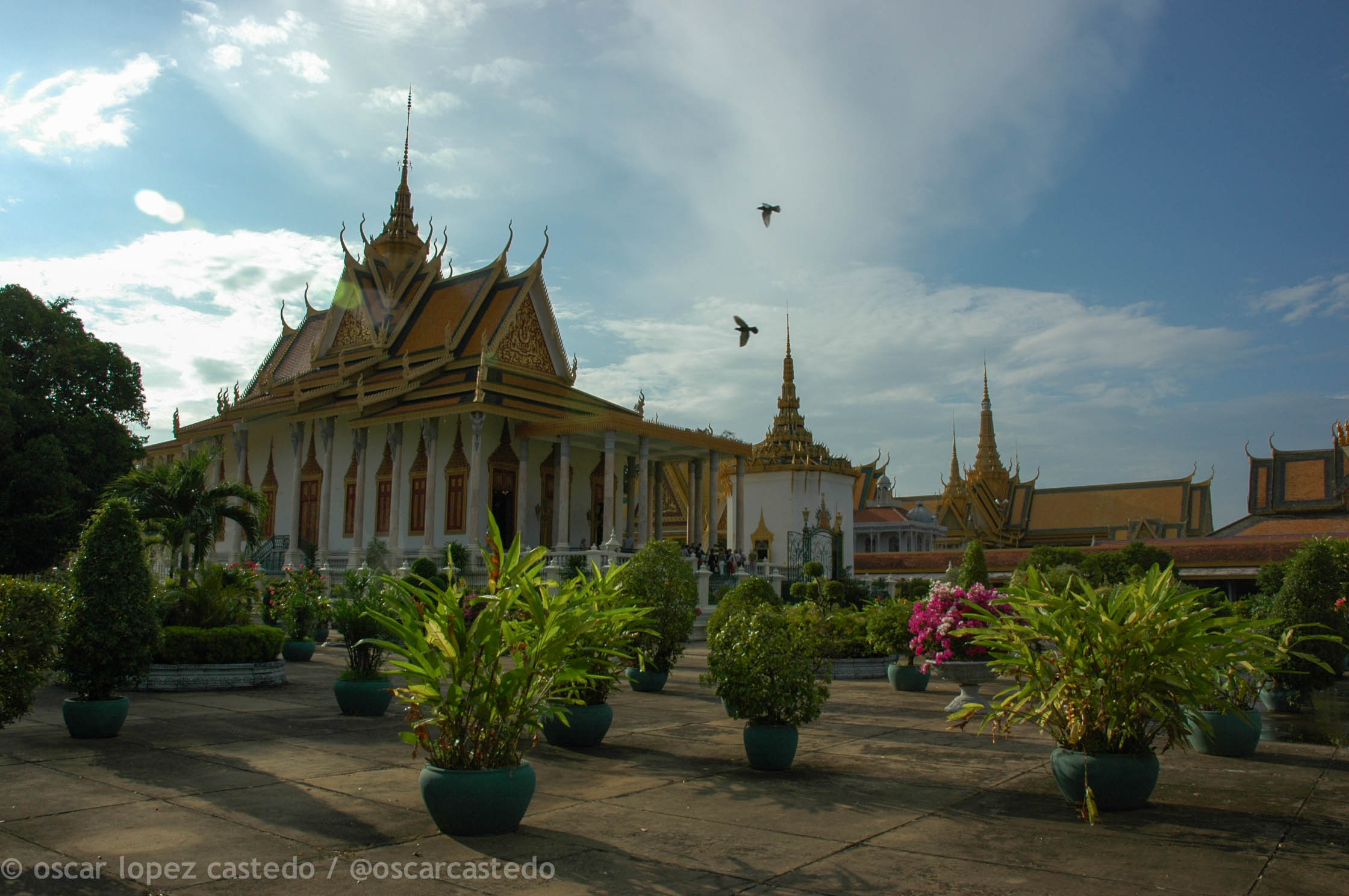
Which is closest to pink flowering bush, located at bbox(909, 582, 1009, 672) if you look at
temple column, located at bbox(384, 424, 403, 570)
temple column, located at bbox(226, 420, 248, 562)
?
temple column, located at bbox(384, 424, 403, 570)

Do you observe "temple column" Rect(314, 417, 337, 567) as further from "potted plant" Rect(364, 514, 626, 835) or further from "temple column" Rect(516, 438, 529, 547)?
"potted plant" Rect(364, 514, 626, 835)

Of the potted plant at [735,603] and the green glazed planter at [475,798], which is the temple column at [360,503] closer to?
the potted plant at [735,603]

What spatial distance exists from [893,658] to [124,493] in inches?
531

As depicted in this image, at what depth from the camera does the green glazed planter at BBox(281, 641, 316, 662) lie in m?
16.5

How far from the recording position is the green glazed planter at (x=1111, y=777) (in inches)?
236

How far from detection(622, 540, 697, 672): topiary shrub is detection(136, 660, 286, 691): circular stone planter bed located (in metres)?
4.82

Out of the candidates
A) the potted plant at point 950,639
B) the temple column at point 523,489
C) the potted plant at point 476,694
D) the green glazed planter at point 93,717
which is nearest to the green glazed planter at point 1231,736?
the potted plant at point 950,639

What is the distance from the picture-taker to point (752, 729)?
24.8 ft

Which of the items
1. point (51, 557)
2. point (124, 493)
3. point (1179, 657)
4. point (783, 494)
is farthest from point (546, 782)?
point (783, 494)

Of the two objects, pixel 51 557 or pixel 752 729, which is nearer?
pixel 752 729

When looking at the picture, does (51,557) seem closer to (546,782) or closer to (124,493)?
(124,493)

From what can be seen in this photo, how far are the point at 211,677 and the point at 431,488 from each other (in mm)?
15052

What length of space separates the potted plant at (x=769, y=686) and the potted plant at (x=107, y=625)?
16.6 ft

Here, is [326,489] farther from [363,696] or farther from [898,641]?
[898,641]
